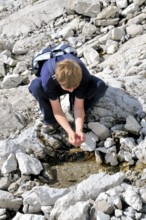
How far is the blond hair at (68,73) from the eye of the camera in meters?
4.21

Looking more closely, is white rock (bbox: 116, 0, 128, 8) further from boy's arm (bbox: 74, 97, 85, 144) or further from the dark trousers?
boy's arm (bbox: 74, 97, 85, 144)

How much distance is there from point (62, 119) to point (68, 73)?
2.75ft

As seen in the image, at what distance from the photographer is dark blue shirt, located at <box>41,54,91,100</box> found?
4680 mm

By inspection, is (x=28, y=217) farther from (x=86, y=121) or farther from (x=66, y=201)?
(x=86, y=121)

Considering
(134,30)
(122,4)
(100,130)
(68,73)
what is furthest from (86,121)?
(122,4)

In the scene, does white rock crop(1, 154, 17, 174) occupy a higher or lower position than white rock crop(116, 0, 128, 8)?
lower

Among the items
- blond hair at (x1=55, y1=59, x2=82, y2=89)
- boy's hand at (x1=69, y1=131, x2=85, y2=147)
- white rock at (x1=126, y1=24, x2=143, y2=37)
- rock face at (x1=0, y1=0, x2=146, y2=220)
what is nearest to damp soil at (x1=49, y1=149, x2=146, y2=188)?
rock face at (x1=0, y1=0, x2=146, y2=220)

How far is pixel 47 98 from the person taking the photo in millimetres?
4980

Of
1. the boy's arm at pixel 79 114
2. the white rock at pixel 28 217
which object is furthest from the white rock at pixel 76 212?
the boy's arm at pixel 79 114

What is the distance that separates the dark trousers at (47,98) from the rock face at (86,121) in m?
0.19

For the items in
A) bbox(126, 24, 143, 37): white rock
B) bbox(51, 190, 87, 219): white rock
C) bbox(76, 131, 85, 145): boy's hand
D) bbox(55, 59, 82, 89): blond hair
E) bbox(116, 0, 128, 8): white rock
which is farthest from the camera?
bbox(116, 0, 128, 8): white rock

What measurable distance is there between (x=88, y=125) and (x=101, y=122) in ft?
0.52

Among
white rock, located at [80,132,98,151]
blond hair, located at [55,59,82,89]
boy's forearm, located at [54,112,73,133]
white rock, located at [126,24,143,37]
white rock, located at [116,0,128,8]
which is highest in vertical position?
blond hair, located at [55,59,82,89]

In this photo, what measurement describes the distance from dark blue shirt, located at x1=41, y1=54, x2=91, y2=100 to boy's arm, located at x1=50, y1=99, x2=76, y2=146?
0.29 feet
